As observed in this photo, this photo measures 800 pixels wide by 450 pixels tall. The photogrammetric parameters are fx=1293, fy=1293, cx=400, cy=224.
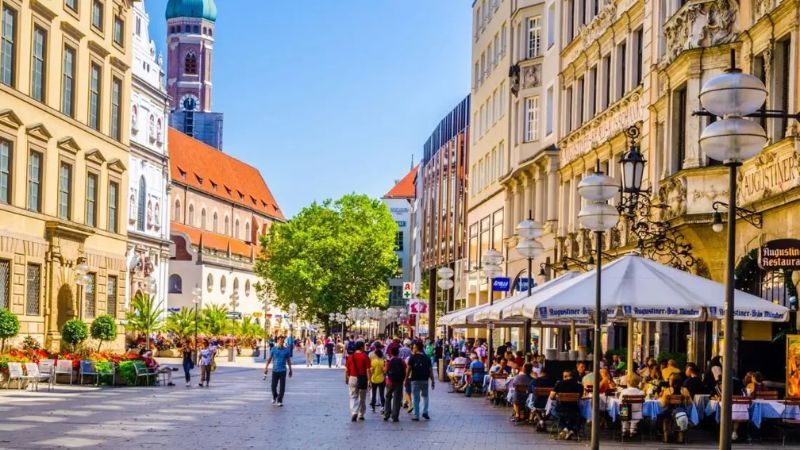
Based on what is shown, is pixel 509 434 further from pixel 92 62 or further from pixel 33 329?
pixel 92 62

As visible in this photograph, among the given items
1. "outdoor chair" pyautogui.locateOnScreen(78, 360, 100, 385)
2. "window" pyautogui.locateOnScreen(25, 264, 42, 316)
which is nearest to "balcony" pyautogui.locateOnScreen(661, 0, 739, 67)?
"outdoor chair" pyautogui.locateOnScreen(78, 360, 100, 385)

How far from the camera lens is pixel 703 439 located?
2184 cm

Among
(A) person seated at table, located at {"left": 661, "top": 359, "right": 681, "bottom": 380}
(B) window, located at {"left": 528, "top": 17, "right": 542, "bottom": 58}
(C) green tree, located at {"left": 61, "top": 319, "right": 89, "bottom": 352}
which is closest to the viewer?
(A) person seated at table, located at {"left": 661, "top": 359, "right": 681, "bottom": 380}

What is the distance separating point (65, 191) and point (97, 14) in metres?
7.38

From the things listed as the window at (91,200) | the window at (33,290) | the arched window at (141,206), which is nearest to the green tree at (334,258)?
the arched window at (141,206)

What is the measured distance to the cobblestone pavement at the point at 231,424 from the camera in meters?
19.9

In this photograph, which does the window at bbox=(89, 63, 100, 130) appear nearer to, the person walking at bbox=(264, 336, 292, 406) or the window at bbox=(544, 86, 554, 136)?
the window at bbox=(544, 86, 554, 136)

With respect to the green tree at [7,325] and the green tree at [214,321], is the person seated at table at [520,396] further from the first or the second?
the green tree at [214,321]

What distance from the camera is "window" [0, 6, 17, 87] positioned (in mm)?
41594

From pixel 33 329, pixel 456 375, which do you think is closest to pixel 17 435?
pixel 456 375

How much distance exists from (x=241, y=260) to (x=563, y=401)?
109m

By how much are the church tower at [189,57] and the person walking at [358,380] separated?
457 ft

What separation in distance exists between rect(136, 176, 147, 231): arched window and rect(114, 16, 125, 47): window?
30.0m

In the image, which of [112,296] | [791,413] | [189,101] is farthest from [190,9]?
[791,413]
